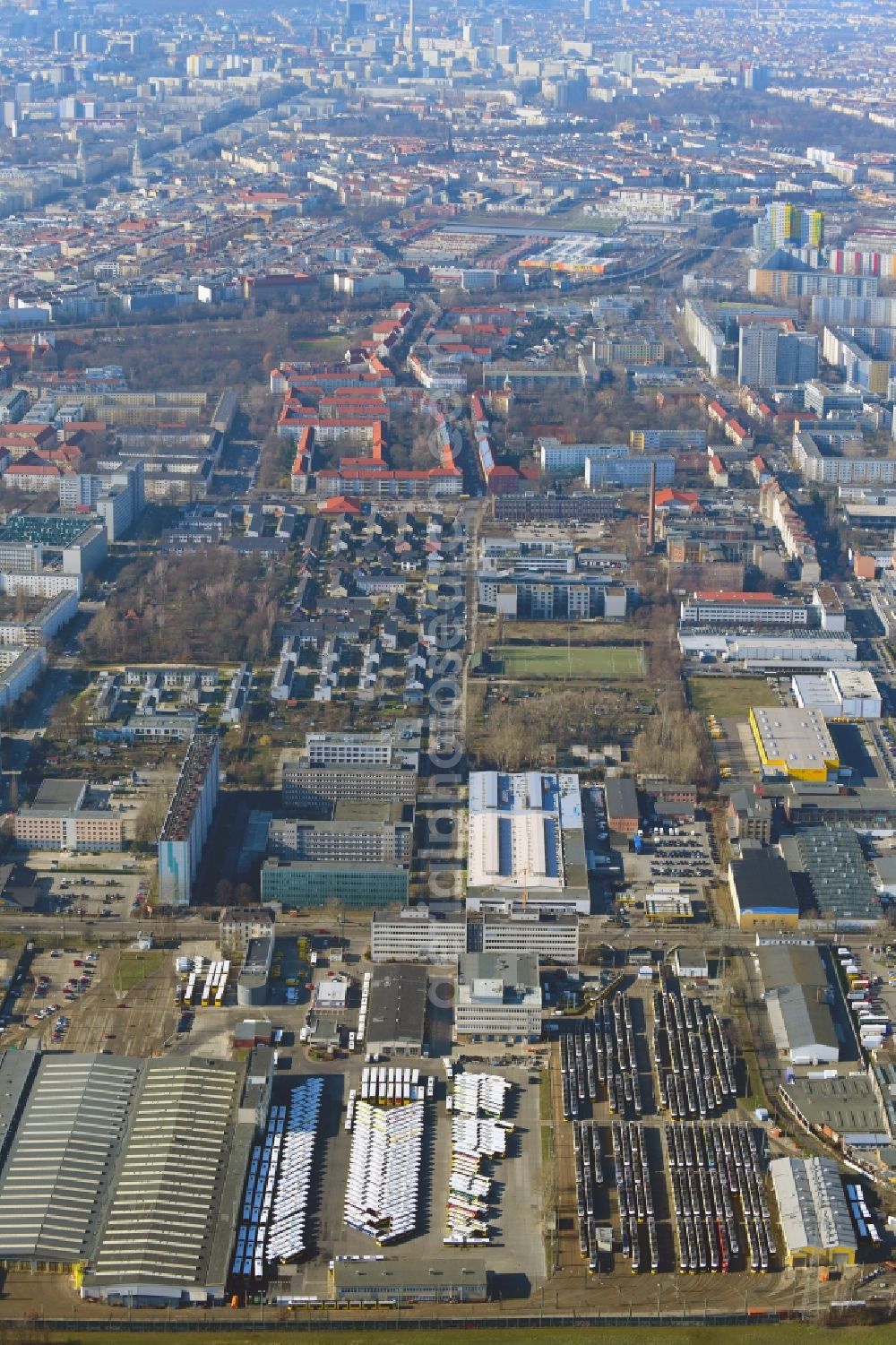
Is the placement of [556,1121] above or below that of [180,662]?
below

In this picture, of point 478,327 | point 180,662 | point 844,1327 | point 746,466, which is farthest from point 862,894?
point 478,327

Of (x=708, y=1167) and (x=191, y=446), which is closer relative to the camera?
(x=708, y=1167)

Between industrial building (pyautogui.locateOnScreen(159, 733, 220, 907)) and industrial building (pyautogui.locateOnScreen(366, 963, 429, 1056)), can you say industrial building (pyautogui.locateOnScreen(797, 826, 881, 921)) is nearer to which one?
industrial building (pyautogui.locateOnScreen(366, 963, 429, 1056))

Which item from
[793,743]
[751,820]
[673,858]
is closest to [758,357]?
[793,743]

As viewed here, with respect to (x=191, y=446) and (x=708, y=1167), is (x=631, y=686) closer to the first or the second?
(x=708, y=1167)

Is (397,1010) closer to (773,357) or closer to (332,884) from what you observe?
(332,884)

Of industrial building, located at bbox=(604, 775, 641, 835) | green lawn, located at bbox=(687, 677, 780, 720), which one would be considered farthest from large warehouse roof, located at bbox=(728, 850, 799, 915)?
green lawn, located at bbox=(687, 677, 780, 720)
